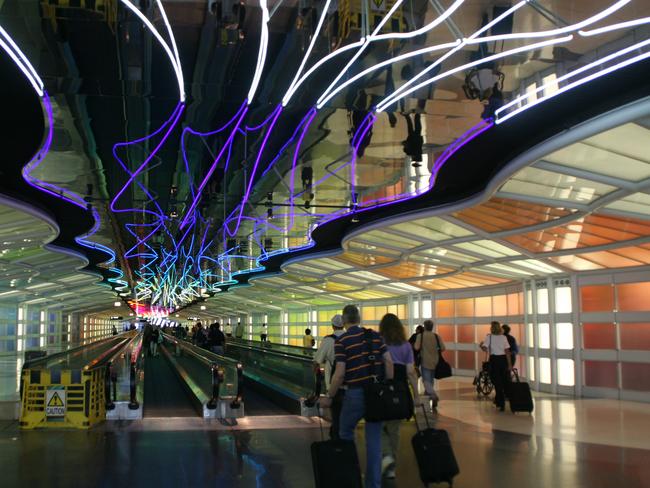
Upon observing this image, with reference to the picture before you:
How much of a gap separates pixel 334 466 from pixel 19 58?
17.9 feet

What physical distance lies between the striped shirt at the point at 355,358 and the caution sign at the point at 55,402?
23.5ft

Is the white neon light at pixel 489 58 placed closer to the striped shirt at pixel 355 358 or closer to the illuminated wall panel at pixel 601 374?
the striped shirt at pixel 355 358

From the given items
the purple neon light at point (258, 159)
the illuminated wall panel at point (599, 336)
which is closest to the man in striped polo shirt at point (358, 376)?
the purple neon light at point (258, 159)

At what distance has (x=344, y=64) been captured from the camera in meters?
8.16

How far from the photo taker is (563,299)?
19.1 meters

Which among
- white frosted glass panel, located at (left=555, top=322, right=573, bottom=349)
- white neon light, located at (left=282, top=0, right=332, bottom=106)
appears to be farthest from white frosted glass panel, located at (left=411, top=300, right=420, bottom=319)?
white neon light, located at (left=282, top=0, right=332, bottom=106)

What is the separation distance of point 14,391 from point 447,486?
49.8ft

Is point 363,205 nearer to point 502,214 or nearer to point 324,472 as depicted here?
point 502,214

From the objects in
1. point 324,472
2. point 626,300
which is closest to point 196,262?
point 626,300

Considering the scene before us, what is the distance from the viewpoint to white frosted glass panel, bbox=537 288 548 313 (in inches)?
780

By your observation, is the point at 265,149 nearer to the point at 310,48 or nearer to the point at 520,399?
the point at 310,48

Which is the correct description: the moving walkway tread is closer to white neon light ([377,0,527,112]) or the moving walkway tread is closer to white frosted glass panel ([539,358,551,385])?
white neon light ([377,0,527,112])

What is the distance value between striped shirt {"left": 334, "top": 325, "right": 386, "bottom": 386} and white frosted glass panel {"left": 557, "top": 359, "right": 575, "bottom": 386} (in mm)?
13160

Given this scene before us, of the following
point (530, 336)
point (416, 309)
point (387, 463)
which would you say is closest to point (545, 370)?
point (530, 336)
